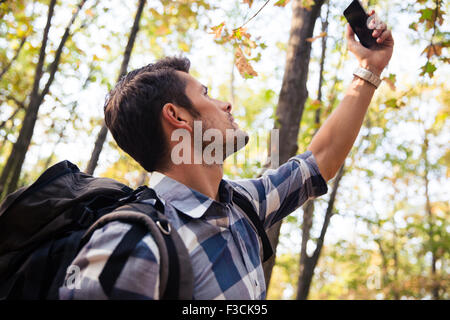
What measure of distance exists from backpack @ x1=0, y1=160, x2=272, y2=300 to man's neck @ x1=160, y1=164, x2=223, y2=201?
0.28 m

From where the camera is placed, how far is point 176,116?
1.95m

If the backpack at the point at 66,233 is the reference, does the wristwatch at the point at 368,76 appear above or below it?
above

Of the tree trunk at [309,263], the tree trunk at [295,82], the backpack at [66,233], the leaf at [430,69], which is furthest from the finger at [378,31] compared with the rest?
the tree trunk at [309,263]

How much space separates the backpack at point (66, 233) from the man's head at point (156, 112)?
0.39m

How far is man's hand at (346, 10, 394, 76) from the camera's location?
2167mm

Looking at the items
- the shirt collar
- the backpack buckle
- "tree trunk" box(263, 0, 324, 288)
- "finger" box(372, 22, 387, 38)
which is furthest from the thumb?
the backpack buckle

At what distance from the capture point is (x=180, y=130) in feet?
6.37

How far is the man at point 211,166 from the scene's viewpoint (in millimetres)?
1461

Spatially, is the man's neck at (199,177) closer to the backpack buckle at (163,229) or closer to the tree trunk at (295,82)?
the backpack buckle at (163,229)

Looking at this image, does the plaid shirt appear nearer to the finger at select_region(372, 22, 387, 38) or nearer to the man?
the man

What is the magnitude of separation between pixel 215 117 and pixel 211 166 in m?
0.27

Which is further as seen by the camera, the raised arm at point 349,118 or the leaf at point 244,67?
the leaf at point 244,67

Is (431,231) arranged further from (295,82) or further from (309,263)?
(295,82)
